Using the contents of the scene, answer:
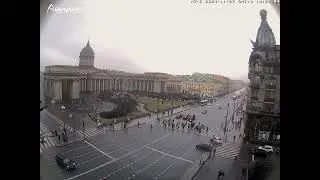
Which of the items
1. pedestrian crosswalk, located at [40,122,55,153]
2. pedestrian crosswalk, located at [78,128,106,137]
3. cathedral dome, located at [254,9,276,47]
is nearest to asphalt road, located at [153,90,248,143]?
cathedral dome, located at [254,9,276,47]

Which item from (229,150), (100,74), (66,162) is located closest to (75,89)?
(100,74)

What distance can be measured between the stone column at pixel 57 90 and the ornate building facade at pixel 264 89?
149 cm

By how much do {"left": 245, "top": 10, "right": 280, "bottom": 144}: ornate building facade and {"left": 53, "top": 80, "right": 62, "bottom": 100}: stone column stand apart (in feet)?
4.89

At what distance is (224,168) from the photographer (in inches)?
119

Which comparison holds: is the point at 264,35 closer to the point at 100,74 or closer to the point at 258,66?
the point at 258,66

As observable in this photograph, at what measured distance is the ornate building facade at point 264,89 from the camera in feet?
9.70

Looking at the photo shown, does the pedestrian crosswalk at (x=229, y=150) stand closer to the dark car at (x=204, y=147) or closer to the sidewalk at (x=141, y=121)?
the dark car at (x=204, y=147)

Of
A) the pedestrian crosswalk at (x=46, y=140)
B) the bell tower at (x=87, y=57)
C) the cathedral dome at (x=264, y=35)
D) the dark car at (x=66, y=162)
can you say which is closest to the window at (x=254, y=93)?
the cathedral dome at (x=264, y=35)

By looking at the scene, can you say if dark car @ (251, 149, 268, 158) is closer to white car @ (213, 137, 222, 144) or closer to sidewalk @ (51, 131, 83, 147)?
white car @ (213, 137, 222, 144)

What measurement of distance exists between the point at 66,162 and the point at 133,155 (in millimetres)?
538
